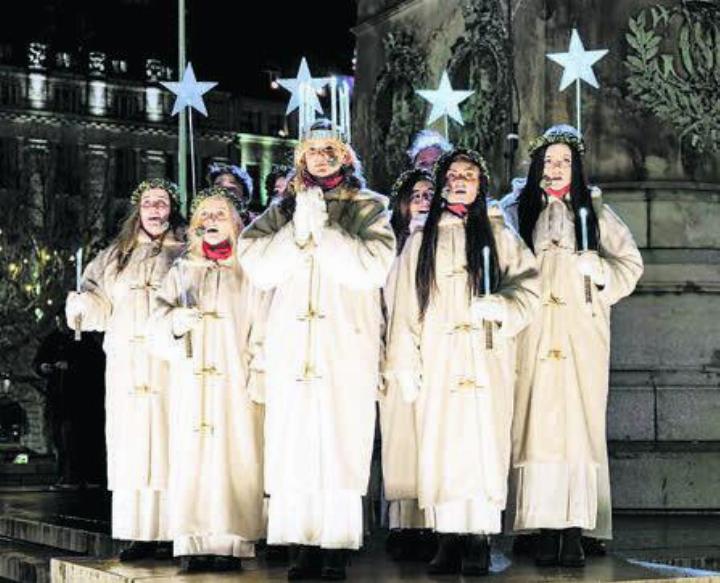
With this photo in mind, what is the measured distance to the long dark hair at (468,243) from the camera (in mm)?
9336

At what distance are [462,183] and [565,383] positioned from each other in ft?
4.26

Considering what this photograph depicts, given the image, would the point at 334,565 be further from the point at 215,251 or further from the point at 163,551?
the point at 215,251

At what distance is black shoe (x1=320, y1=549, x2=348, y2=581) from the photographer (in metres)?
8.83

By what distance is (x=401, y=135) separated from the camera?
15.2 metres

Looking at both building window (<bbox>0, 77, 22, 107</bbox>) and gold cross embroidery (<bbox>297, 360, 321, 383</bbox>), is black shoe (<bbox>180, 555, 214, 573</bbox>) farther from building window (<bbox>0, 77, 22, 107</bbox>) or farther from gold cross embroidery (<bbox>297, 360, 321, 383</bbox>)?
building window (<bbox>0, 77, 22, 107</bbox>)

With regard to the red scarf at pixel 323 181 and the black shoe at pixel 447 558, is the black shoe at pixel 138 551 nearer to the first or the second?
the black shoe at pixel 447 558

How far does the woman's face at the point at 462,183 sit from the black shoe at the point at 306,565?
201 centimetres

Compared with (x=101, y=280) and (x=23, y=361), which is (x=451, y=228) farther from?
(x=23, y=361)

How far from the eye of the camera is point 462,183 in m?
9.42

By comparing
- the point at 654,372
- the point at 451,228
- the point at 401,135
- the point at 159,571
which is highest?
the point at 401,135

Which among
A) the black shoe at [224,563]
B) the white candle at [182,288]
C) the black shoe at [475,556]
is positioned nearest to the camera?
the black shoe at [475,556]

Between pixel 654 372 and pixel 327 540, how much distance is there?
4596mm

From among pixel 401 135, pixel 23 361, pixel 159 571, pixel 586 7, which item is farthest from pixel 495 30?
pixel 23 361

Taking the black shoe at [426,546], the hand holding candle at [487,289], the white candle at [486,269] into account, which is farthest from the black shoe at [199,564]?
the white candle at [486,269]
